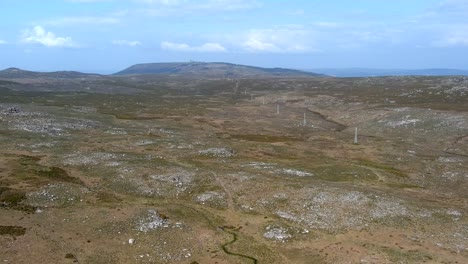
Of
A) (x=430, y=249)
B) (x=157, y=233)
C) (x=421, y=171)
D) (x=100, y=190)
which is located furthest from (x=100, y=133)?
(x=430, y=249)

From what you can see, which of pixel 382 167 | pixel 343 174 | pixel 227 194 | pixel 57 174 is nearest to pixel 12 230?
pixel 57 174

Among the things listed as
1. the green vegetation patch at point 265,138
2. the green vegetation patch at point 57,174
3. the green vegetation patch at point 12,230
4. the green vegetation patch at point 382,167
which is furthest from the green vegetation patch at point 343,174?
the green vegetation patch at point 12,230

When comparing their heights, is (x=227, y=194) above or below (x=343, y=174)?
above

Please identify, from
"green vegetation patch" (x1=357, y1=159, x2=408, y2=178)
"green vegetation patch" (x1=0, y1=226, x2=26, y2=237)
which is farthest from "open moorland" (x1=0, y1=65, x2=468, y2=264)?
"green vegetation patch" (x1=357, y1=159, x2=408, y2=178)

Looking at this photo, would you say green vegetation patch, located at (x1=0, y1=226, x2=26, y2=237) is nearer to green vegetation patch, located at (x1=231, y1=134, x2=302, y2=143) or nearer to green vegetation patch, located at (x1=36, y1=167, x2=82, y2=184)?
green vegetation patch, located at (x1=36, y1=167, x2=82, y2=184)

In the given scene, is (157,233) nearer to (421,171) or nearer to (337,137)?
(421,171)

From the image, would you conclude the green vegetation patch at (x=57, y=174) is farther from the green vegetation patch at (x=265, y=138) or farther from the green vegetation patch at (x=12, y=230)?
the green vegetation patch at (x=265, y=138)

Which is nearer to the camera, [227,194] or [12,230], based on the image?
[12,230]

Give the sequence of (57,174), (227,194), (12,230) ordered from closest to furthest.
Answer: (12,230) → (227,194) → (57,174)

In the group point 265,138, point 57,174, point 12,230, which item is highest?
point 57,174

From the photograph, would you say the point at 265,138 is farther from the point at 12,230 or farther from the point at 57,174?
the point at 12,230
